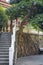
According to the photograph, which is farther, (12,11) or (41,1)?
(12,11)

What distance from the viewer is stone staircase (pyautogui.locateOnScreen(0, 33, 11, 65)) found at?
1154 cm

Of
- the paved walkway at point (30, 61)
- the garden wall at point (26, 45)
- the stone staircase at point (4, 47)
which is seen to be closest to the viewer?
the stone staircase at point (4, 47)

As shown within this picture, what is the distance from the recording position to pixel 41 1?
→ 11.6m

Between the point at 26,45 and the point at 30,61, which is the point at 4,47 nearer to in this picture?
the point at 30,61

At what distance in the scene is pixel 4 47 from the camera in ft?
43.2

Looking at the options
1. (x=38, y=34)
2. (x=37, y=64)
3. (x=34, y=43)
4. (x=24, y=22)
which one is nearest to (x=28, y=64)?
(x=37, y=64)

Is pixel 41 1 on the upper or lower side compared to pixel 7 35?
upper

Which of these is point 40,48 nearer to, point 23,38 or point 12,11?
point 23,38

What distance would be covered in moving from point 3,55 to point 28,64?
162 centimetres

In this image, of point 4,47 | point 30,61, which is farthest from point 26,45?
point 4,47

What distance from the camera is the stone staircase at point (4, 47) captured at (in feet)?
37.9

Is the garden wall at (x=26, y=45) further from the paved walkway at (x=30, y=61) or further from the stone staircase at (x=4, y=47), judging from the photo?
the paved walkway at (x=30, y=61)

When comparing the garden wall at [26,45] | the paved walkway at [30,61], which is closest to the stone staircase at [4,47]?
the paved walkway at [30,61]

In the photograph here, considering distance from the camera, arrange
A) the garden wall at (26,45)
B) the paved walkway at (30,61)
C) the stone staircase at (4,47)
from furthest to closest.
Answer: the garden wall at (26,45) < the paved walkway at (30,61) < the stone staircase at (4,47)
